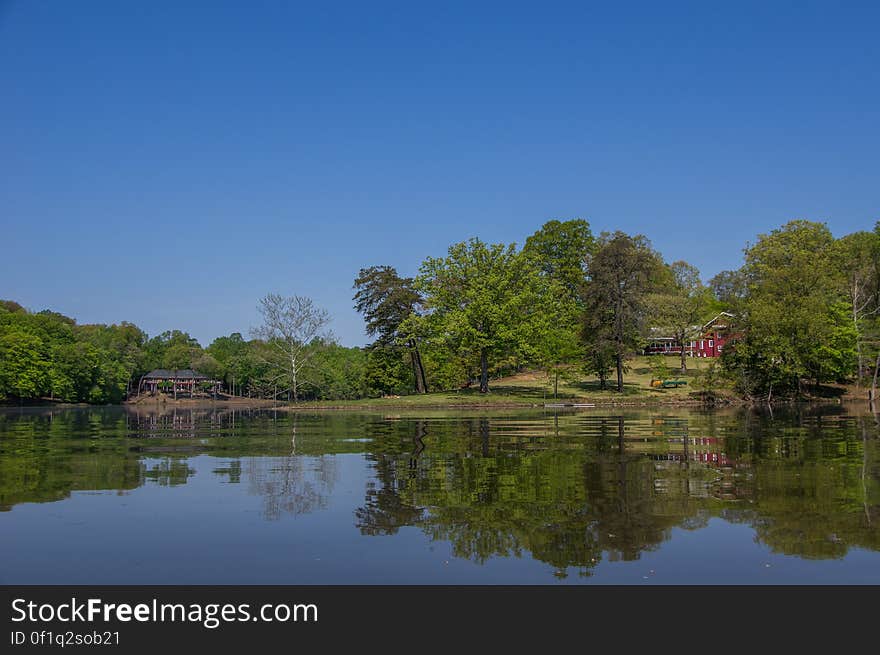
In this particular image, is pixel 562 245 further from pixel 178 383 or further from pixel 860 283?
pixel 178 383

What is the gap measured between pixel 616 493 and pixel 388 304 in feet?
223

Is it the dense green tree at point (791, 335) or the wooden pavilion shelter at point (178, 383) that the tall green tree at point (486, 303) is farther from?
the wooden pavilion shelter at point (178, 383)

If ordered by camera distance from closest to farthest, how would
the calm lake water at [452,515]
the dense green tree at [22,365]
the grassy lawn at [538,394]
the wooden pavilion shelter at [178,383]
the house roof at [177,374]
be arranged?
1. the calm lake water at [452,515]
2. the grassy lawn at [538,394]
3. the dense green tree at [22,365]
4. the wooden pavilion shelter at [178,383]
5. the house roof at [177,374]

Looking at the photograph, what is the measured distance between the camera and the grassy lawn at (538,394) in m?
64.6

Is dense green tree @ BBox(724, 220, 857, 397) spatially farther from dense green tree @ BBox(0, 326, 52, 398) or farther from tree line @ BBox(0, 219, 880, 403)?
dense green tree @ BBox(0, 326, 52, 398)

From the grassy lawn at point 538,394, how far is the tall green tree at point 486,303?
396 centimetres

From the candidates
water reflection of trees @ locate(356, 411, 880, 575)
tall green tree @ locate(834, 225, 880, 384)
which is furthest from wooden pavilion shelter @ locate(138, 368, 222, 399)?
water reflection of trees @ locate(356, 411, 880, 575)

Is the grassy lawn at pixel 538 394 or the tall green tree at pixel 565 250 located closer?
the grassy lawn at pixel 538 394

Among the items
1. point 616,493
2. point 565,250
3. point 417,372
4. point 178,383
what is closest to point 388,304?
point 417,372

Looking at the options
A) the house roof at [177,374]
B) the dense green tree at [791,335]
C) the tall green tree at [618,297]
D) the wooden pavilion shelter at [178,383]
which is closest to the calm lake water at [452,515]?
the dense green tree at [791,335]

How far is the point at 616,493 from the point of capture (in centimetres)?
1416

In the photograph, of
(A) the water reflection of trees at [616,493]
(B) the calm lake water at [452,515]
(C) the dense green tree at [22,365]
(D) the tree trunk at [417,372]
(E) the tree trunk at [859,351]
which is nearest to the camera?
(B) the calm lake water at [452,515]
